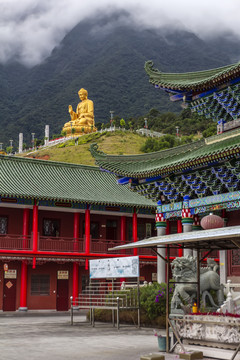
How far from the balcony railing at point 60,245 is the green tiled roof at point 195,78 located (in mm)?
15207

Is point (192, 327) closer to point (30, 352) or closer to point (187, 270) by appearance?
point (187, 270)

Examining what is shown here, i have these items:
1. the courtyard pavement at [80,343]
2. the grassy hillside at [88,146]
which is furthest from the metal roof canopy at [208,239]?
the grassy hillside at [88,146]

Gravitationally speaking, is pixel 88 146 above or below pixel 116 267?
above

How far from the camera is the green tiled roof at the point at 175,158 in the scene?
20062 millimetres

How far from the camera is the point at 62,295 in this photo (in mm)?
37656

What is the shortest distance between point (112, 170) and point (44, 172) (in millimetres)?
16003

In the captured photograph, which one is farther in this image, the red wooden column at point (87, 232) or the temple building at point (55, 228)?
the red wooden column at point (87, 232)

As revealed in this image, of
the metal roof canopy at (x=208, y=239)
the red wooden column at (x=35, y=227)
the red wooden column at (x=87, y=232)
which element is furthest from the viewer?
the red wooden column at (x=87, y=232)

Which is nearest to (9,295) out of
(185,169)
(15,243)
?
(15,243)

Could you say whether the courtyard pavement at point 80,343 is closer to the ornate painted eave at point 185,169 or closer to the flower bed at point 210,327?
the flower bed at point 210,327

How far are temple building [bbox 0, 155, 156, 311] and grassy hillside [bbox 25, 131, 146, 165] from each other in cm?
4411

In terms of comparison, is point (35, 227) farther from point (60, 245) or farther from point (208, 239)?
point (208, 239)

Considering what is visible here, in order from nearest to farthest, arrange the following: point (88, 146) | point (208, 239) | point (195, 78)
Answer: point (208, 239), point (195, 78), point (88, 146)

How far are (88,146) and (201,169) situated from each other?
241 feet
